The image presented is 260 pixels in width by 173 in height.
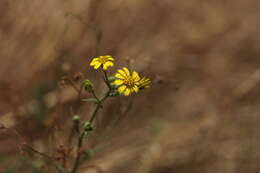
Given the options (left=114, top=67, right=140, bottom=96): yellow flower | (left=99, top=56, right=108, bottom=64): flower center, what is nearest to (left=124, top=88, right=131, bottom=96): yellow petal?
(left=114, top=67, right=140, bottom=96): yellow flower

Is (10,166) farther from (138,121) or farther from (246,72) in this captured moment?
(246,72)

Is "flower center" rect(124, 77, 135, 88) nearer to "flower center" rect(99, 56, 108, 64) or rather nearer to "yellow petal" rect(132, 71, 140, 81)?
"yellow petal" rect(132, 71, 140, 81)

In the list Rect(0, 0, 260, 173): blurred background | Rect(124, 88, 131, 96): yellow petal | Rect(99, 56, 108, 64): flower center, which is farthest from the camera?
Rect(0, 0, 260, 173): blurred background

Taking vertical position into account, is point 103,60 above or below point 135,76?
above

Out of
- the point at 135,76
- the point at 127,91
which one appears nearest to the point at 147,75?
the point at 135,76

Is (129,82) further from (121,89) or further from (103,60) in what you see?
(103,60)

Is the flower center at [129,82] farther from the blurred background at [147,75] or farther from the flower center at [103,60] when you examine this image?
the blurred background at [147,75]

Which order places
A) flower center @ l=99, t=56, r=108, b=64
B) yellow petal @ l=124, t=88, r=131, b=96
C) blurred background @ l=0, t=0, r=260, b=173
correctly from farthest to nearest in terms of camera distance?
1. blurred background @ l=0, t=0, r=260, b=173
2. flower center @ l=99, t=56, r=108, b=64
3. yellow petal @ l=124, t=88, r=131, b=96
